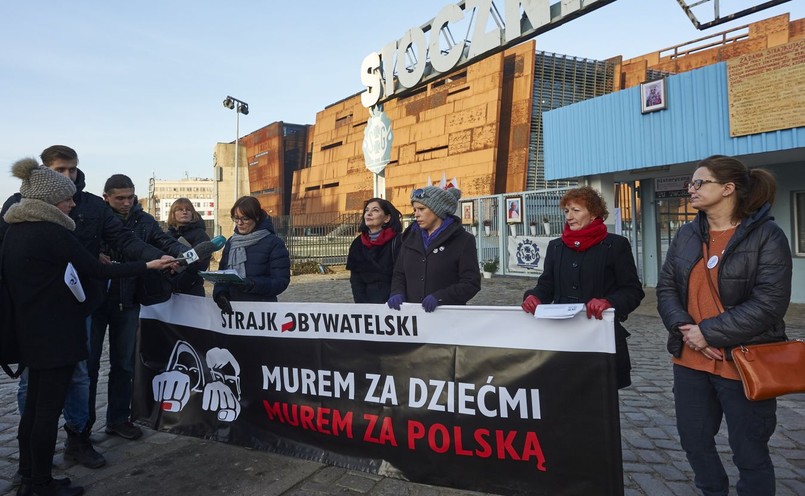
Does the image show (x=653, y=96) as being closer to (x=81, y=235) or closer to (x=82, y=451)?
(x=81, y=235)

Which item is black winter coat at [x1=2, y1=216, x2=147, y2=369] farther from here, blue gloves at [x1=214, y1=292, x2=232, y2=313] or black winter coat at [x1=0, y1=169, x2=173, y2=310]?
blue gloves at [x1=214, y1=292, x2=232, y2=313]

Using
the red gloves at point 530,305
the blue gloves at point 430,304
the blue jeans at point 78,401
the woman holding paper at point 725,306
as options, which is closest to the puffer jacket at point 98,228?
the blue jeans at point 78,401

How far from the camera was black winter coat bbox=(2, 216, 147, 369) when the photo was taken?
3125 millimetres

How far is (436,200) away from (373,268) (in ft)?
4.01

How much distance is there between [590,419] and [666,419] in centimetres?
207

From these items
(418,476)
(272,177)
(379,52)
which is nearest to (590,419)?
(418,476)

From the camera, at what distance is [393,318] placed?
3377 mm

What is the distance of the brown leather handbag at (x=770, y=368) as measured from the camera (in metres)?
2.29

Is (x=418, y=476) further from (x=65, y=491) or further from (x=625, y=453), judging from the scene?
(x=65, y=491)

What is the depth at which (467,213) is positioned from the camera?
1778cm

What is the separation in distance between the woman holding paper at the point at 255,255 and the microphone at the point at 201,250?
0.23 meters

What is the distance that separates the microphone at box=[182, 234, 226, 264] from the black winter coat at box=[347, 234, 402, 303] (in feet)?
4.05

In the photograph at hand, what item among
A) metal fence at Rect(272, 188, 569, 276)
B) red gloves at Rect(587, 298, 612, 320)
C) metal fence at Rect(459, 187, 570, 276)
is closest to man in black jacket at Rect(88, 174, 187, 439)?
red gloves at Rect(587, 298, 612, 320)

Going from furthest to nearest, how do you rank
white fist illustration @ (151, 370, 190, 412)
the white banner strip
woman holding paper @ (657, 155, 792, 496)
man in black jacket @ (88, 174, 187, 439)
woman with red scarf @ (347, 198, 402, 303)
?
woman with red scarf @ (347, 198, 402, 303) → white fist illustration @ (151, 370, 190, 412) → man in black jacket @ (88, 174, 187, 439) → the white banner strip → woman holding paper @ (657, 155, 792, 496)
